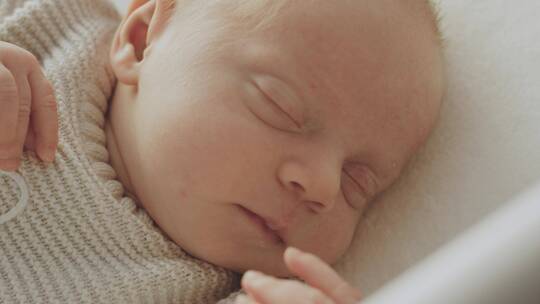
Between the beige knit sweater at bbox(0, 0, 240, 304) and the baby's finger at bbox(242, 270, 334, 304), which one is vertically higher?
the baby's finger at bbox(242, 270, 334, 304)

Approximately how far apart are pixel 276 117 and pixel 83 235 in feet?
1.00

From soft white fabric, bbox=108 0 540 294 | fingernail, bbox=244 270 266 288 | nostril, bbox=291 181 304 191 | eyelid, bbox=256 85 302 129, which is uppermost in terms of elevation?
soft white fabric, bbox=108 0 540 294

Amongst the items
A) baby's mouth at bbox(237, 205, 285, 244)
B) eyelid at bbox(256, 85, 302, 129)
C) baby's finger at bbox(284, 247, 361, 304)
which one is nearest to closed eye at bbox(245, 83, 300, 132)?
eyelid at bbox(256, 85, 302, 129)

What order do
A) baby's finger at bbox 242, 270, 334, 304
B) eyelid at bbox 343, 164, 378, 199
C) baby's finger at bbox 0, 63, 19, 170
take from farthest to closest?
eyelid at bbox 343, 164, 378, 199 → baby's finger at bbox 0, 63, 19, 170 → baby's finger at bbox 242, 270, 334, 304

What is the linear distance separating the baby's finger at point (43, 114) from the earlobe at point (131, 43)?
0.13m

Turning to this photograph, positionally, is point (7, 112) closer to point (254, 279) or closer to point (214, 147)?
point (214, 147)

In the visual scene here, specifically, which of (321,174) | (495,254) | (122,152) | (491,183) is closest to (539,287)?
(495,254)

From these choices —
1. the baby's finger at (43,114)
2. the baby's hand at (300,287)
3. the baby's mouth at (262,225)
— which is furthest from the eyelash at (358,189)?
the baby's finger at (43,114)

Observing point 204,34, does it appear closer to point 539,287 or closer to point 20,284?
point 20,284

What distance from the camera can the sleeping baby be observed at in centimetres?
84

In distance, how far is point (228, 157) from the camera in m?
0.83

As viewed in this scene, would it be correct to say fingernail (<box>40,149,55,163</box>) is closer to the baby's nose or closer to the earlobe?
the earlobe

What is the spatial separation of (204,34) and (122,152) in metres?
0.21

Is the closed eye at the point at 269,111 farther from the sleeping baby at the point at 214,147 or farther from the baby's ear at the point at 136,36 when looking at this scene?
the baby's ear at the point at 136,36
